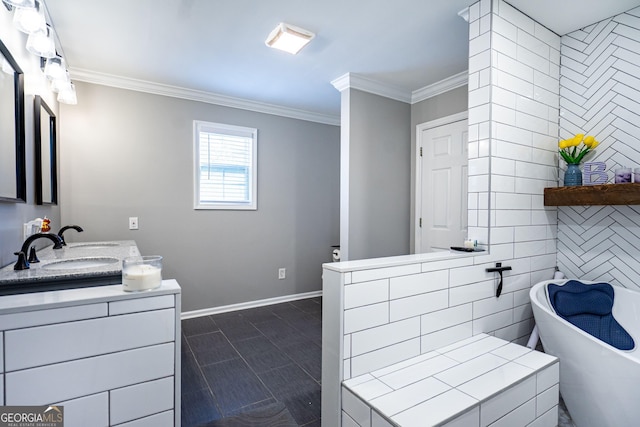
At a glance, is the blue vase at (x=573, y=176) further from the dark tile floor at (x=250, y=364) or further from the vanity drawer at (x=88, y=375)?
the vanity drawer at (x=88, y=375)

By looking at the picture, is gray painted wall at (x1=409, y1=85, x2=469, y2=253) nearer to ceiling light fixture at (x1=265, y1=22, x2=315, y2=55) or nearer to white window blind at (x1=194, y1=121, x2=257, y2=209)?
ceiling light fixture at (x1=265, y1=22, x2=315, y2=55)

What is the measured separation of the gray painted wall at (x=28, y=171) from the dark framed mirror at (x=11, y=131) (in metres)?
0.06

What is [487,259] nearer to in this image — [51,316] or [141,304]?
[141,304]

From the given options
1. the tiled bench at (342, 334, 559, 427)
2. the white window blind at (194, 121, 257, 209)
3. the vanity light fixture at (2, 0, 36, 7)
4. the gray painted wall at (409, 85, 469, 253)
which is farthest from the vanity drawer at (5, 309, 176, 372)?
the gray painted wall at (409, 85, 469, 253)

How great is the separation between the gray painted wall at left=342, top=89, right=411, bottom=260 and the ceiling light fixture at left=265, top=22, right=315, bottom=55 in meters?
0.84

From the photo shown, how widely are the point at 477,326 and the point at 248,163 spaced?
2.91 meters

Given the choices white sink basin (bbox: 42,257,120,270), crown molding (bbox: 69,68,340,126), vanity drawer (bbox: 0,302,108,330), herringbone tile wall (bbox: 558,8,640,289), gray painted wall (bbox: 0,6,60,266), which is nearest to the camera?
vanity drawer (bbox: 0,302,108,330)

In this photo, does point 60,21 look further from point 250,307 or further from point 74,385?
point 250,307

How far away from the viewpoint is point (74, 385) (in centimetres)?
98

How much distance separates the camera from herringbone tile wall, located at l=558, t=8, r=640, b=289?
2.01m

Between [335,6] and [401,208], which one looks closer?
[335,6]

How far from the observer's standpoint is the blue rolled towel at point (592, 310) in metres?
1.88

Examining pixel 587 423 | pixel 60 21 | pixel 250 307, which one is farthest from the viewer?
pixel 250 307

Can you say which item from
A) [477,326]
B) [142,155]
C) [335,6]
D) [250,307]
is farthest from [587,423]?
[142,155]
